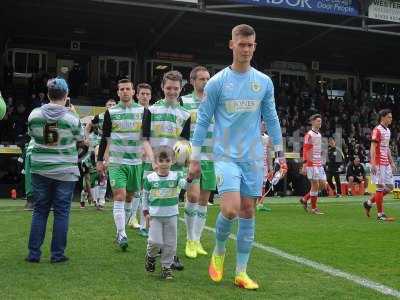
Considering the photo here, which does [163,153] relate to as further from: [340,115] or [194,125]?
[340,115]

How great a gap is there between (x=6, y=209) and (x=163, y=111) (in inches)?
269

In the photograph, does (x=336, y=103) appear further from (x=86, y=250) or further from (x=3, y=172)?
(x=86, y=250)

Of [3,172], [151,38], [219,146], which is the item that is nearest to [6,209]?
[3,172]

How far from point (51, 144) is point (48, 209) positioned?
0.70 meters

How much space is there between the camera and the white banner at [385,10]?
24.7m

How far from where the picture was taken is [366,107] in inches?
1249

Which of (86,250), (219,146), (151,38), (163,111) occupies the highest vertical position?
(151,38)

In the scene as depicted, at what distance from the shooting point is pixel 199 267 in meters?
6.12

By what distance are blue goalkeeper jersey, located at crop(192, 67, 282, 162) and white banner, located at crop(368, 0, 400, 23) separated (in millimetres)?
21024

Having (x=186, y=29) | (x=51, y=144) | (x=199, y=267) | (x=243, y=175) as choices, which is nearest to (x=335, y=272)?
(x=199, y=267)

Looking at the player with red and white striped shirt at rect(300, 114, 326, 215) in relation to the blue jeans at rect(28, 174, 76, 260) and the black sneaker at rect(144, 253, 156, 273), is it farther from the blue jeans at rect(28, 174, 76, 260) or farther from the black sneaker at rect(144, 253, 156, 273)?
the black sneaker at rect(144, 253, 156, 273)

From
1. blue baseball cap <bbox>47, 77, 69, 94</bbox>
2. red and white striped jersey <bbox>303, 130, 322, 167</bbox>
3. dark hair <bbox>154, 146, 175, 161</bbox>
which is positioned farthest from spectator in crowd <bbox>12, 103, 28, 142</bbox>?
dark hair <bbox>154, 146, 175, 161</bbox>

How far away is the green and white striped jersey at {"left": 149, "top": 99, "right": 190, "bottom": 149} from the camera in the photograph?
22.7 feet

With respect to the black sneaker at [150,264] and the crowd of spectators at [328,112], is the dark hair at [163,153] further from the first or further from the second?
the crowd of spectators at [328,112]
